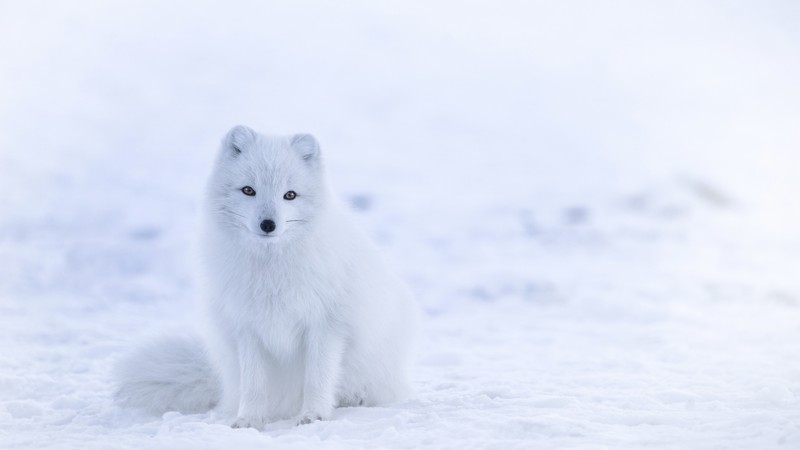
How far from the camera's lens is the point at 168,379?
3527 mm

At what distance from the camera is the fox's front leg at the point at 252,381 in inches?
126

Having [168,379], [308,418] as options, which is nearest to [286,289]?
[308,418]

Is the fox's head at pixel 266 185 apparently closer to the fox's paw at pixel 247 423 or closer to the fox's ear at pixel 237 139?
the fox's ear at pixel 237 139

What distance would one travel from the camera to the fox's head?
297 cm

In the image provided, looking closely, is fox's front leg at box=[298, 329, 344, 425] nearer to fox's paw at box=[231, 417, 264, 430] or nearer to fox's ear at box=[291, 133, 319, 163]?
fox's paw at box=[231, 417, 264, 430]

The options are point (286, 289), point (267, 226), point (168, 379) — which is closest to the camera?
point (267, 226)

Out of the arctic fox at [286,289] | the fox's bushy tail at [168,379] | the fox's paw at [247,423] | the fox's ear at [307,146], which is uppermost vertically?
the fox's ear at [307,146]

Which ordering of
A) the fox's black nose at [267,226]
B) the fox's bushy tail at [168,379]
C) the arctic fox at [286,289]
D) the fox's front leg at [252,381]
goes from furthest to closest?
the fox's bushy tail at [168,379] < the fox's front leg at [252,381] < the arctic fox at [286,289] < the fox's black nose at [267,226]

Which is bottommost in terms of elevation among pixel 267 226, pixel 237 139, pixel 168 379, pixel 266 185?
pixel 168 379

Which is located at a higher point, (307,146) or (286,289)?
(307,146)

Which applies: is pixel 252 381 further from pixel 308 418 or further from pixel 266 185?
pixel 266 185

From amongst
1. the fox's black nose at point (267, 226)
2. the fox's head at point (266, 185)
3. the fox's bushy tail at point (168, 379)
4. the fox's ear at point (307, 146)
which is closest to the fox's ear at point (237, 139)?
the fox's head at point (266, 185)

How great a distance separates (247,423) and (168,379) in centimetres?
56

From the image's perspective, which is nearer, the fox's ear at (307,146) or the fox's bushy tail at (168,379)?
the fox's ear at (307,146)
